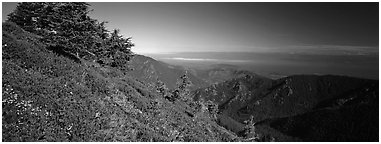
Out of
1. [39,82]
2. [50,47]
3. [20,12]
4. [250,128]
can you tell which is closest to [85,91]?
[39,82]

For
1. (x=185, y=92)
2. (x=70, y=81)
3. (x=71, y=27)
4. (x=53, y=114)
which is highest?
(x=71, y=27)

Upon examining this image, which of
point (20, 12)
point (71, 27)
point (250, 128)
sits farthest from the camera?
point (250, 128)

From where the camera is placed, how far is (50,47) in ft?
75.6

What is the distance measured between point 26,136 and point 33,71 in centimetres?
722

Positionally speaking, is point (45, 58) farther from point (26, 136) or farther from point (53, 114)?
point (26, 136)

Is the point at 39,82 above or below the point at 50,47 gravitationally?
below

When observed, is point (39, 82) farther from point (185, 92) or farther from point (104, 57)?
point (185, 92)

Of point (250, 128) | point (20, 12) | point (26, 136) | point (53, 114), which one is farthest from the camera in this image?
point (250, 128)

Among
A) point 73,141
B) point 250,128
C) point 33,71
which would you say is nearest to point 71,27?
point 33,71

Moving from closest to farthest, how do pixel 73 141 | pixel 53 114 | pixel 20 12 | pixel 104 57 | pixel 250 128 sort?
pixel 73 141 < pixel 53 114 < pixel 104 57 < pixel 20 12 < pixel 250 128

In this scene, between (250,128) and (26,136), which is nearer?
(26,136)

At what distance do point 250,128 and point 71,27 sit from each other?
50565mm

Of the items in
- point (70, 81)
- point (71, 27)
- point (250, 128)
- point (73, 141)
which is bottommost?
point (250, 128)

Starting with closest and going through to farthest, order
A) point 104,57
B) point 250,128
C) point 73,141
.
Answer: point 73,141 → point 104,57 → point 250,128
